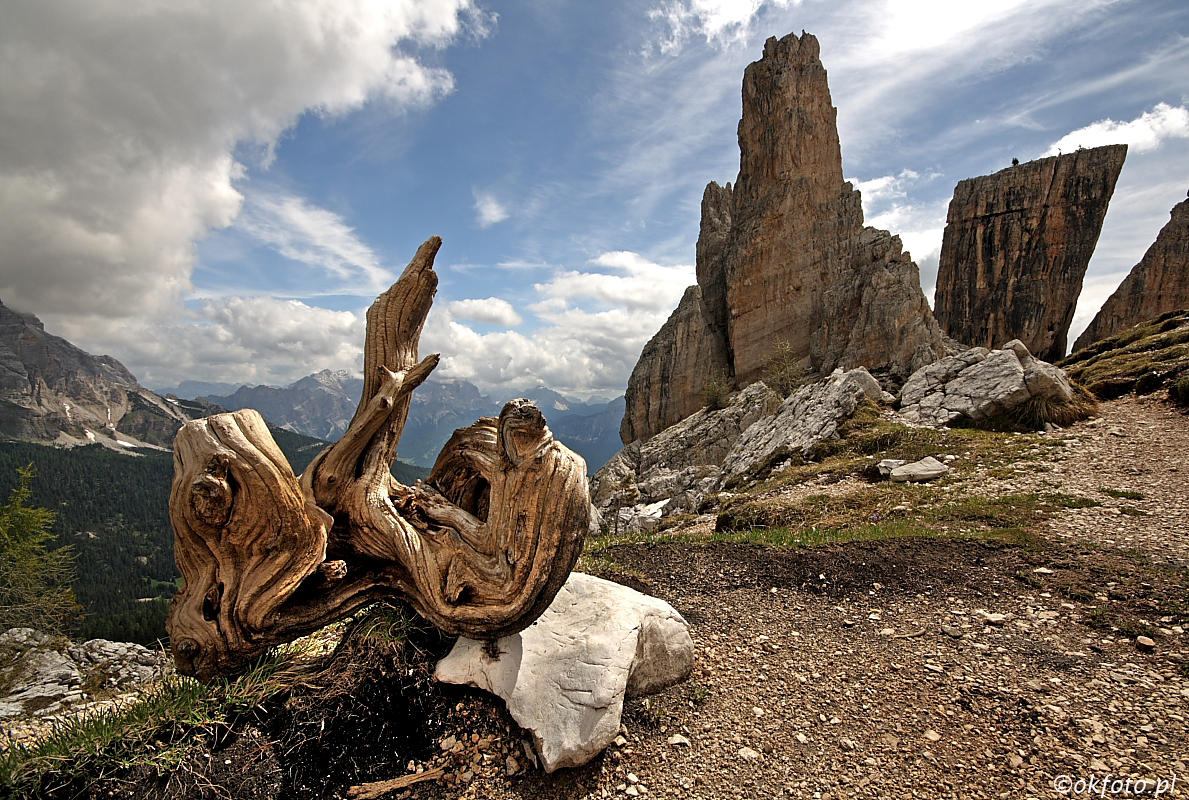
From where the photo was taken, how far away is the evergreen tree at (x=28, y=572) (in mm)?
28047

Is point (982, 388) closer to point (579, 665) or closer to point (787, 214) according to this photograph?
point (579, 665)

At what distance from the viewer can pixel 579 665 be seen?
5785 mm

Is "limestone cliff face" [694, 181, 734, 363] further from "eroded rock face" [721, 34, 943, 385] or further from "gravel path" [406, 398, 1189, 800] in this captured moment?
"gravel path" [406, 398, 1189, 800]

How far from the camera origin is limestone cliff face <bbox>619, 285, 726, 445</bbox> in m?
74.9

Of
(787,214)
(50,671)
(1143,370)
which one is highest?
(787,214)

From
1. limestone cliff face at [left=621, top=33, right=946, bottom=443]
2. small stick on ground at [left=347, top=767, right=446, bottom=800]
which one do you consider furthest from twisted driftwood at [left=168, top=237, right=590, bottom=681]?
limestone cliff face at [left=621, top=33, right=946, bottom=443]

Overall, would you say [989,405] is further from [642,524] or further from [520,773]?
[520,773]

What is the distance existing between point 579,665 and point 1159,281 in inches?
4271

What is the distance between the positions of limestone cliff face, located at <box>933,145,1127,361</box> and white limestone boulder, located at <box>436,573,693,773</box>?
287 feet

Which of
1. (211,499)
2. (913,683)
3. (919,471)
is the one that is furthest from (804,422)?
(211,499)

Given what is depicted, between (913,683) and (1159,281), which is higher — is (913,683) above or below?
below

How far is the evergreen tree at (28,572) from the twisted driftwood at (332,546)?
3416 cm

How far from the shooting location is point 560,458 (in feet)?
20.0

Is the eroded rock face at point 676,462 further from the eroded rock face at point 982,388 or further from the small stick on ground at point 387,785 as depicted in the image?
the small stick on ground at point 387,785
